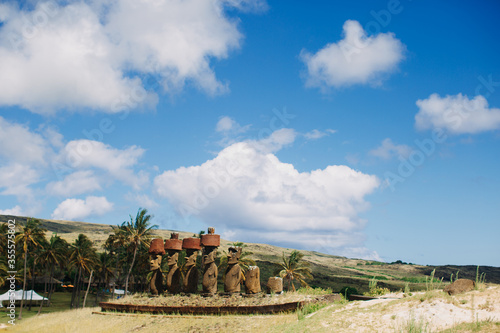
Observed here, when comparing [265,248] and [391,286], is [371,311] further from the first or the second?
[265,248]

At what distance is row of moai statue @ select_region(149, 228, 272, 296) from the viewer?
2258 cm

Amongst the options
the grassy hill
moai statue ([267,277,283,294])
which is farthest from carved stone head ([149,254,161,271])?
the grassy hill

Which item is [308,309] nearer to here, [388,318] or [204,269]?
[388,318]

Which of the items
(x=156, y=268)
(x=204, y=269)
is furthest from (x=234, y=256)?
(x=156, y=268)

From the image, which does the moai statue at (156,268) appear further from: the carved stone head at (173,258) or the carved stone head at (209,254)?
the carved stone head at (209,254)

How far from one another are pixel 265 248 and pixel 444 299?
13759 centimetres

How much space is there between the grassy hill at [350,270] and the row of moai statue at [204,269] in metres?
9.70

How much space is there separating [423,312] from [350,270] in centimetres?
11630

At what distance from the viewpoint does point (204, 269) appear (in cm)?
2417

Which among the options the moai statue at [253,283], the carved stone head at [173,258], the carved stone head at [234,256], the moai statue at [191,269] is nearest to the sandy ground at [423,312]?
the moai statue at [253,283]

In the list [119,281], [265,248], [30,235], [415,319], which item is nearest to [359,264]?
[265,248]

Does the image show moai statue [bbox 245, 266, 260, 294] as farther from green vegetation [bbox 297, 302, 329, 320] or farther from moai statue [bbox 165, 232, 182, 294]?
moai statue [bbox 165, 232, 182, 294]

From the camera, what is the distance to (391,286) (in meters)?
74.3

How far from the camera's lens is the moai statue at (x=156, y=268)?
88.7 feet
